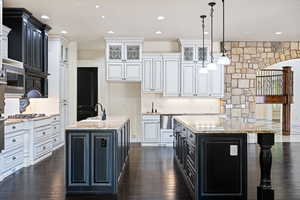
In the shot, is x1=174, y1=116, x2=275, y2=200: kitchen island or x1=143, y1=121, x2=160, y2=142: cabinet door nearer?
x1=174, y1=116, x2=275, y2=200: kitchen island

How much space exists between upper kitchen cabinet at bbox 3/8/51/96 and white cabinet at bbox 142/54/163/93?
2.61 meters

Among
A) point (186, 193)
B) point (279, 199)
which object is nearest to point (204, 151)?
point (186, 193)

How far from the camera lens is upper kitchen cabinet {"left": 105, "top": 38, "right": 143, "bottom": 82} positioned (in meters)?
8.41

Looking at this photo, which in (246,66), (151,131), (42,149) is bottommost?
(42,149)

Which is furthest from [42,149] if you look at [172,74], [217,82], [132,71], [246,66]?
[246,66]

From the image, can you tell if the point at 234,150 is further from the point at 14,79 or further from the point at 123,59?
the point at 123,59

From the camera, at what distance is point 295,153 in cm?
700

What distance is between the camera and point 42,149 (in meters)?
6.52

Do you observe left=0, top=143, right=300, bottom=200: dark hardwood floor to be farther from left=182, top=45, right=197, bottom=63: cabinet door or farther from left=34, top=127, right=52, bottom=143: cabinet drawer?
left=182, top=45, right=197, bottom=63: cabinet door

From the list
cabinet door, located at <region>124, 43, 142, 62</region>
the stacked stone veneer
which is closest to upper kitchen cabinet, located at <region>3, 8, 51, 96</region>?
cabinet door, located at <region>124, 43, 142, 62</region>

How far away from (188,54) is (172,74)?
0.72 metres

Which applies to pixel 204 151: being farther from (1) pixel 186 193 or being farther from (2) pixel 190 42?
(2) pixel 190 42

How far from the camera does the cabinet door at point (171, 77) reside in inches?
336

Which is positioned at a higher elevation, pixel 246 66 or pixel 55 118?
pixel 246 66
